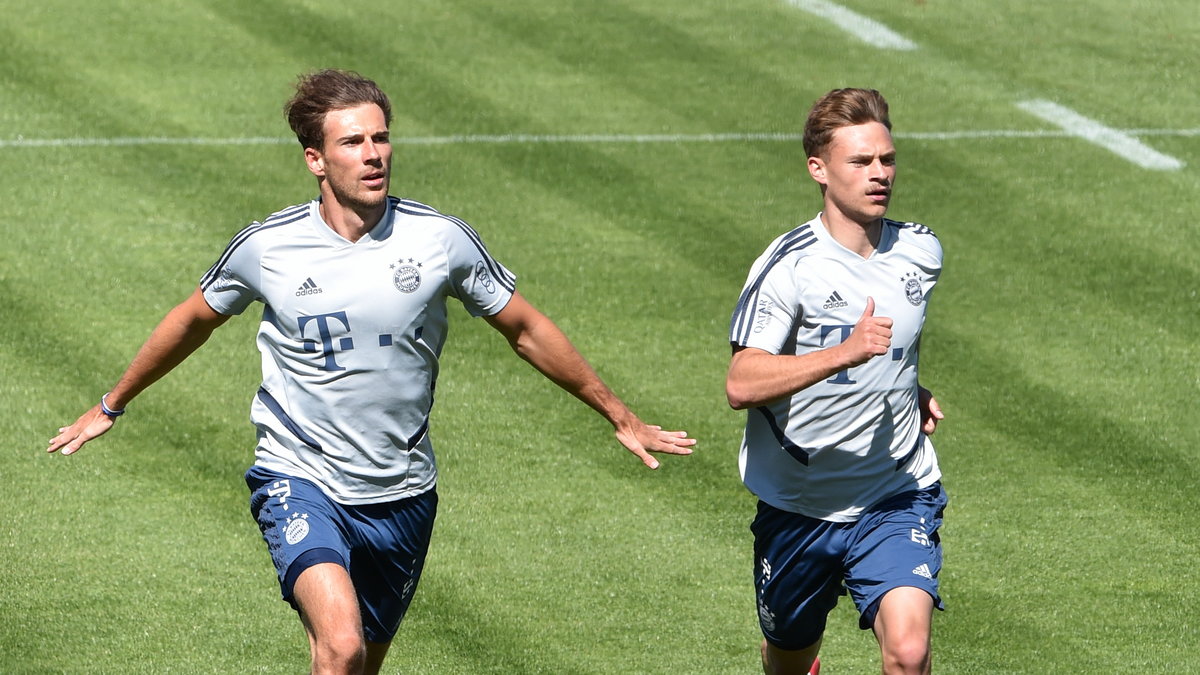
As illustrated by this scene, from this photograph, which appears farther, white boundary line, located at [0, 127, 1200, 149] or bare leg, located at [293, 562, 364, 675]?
white boundary line, located at [0, 127, 1200, 149]

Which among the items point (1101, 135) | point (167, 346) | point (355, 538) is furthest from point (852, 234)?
point (1101, 135)

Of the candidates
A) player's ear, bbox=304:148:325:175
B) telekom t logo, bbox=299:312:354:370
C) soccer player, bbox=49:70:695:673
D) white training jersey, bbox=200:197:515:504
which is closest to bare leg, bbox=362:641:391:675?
soccer player, bbox=49:70:695:673

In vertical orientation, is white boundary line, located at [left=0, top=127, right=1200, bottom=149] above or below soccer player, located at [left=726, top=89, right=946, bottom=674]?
below

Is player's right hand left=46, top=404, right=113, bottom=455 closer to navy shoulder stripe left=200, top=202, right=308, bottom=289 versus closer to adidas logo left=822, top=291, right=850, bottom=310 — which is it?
navy shoulder stripe left=200, top=202, right=308, bottom=289

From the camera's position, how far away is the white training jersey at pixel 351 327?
6.64 m

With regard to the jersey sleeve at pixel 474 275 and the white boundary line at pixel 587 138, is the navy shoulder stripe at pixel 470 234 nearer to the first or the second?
the jersey sleeve at pixel 474 275

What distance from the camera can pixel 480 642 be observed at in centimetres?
816

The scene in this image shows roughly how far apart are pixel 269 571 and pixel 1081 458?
4.40m

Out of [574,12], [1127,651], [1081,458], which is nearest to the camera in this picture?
[1127,651]

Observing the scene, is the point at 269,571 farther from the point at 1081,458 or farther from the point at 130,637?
the point at 1081,458

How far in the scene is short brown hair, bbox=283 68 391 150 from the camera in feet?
22.2

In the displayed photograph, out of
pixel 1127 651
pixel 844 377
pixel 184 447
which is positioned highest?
pixel 844 377

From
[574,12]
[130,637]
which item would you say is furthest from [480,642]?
[574,12]

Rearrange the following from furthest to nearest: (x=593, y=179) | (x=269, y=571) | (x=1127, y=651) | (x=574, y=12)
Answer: (x=574, y=12) < (x=593, y=179) < (x=269, y=571) < (x=1127, y=651)
